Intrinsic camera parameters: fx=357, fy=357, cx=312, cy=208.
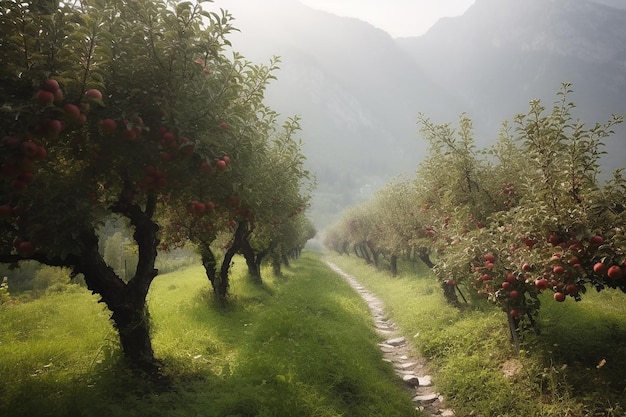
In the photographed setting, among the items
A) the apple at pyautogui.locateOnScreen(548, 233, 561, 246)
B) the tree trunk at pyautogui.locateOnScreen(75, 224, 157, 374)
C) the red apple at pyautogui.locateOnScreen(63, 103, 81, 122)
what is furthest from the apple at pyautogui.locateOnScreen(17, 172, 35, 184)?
the apple at pyautogui.locateOnScreen(548, 233, 561, 246)

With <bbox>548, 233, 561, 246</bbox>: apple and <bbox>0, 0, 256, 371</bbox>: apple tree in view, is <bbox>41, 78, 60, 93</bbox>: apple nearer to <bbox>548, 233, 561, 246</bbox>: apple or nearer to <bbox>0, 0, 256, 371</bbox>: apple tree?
<bbox>0, 0, 256, 371</bbox>: apple tree

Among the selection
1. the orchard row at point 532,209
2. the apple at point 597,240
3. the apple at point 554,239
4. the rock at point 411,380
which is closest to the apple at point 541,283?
the orchard row at point 532,209

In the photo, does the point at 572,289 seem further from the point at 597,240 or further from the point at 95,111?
the point at 95,111

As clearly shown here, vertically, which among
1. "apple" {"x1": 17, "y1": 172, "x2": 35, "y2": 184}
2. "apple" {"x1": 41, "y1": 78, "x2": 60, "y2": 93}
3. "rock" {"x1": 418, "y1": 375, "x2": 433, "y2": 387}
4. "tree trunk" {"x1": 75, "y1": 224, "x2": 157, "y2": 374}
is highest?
"apple" {"x1": 41, "y1": 78, "x2": 60, "y2": 93}

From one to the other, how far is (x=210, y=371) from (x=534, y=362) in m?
9.10

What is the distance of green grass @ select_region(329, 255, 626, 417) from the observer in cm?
867

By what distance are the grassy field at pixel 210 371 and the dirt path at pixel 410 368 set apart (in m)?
0.52

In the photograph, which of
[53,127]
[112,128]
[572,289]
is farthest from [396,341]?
[53,127]

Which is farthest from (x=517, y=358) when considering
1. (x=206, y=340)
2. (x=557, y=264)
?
(x=206, y=340)

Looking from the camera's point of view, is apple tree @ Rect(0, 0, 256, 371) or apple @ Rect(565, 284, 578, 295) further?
apple @ Rect(565, 284, 578, 295)

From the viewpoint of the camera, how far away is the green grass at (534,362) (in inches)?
341

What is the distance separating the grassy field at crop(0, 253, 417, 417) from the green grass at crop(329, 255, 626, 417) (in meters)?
2.03

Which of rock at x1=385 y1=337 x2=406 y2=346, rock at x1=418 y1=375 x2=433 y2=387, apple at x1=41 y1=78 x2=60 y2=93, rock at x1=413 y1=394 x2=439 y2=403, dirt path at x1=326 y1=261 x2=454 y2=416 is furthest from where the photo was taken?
rock at x1=385 y1=337 x2=406 y2=346

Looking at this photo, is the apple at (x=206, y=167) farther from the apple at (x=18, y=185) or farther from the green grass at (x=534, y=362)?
the green grass at (x=534, y=362)
